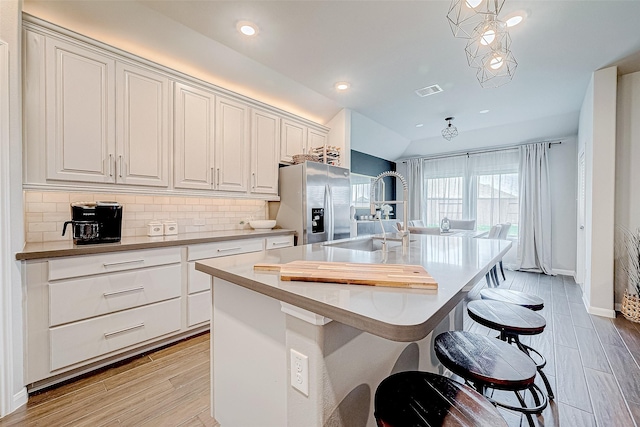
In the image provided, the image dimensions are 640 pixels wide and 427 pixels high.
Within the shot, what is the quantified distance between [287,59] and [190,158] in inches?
59.0

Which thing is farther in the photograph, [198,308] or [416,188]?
[416,188]

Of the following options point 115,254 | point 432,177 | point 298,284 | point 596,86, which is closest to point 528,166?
point 432,177

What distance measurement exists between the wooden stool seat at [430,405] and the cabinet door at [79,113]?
263 cm

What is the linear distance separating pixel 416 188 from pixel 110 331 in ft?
21.6

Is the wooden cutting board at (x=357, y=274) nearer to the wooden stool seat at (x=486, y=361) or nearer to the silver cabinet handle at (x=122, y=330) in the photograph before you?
the wooden stool seat at (x=486, y=361)

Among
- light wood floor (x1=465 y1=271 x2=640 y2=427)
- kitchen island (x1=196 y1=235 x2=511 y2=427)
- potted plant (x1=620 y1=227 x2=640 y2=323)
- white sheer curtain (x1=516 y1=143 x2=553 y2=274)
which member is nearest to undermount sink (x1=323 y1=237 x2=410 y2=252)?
kitchen island (x1=196 y1=235 x2=511 y2=427)

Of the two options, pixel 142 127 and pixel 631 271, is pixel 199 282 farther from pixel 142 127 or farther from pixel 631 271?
pixel 631 271

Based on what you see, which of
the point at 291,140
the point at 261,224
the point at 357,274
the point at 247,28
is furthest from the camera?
the point at 291,140

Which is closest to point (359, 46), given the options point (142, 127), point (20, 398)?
point (142, 127)

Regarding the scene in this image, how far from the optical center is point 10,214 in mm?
1647

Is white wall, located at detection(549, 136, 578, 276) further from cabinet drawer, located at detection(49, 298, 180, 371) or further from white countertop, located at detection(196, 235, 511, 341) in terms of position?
cabinet drawer, located at detection(49, 298, 180, 371)

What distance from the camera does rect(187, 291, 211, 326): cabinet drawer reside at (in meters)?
2.54

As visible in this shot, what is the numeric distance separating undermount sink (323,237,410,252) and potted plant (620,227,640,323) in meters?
3.00

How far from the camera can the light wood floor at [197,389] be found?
159 centimetres
